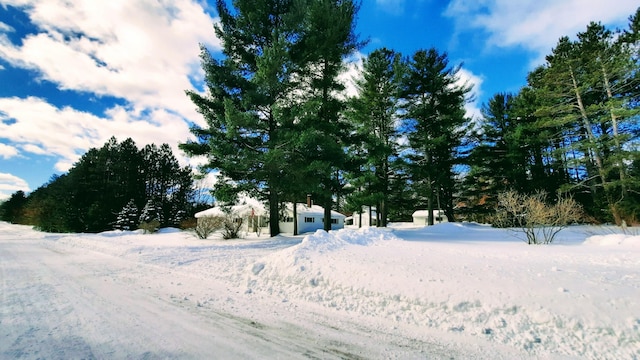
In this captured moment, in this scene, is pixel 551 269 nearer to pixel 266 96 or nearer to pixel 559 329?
pixel 559 329

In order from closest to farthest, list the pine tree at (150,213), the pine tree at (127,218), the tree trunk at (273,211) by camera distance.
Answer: the tree trunk at (273,211) → the pine tree at (127,218) → the pine tree at (150,213)

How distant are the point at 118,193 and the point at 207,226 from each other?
3436 centimetres

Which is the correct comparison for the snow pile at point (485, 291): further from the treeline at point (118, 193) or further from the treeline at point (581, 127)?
the treeline at point (118, 193)

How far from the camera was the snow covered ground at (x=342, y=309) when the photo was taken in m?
3.25

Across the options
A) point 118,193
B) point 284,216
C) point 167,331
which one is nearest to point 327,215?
point 284,216

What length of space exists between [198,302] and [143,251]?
26.4 feet

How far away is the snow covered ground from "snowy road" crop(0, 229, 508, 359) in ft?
0.08

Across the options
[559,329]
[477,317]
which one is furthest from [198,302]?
[559,329]

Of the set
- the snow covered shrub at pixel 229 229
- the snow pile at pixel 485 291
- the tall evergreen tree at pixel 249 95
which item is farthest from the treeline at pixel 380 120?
the snow pile at pixel 485 291

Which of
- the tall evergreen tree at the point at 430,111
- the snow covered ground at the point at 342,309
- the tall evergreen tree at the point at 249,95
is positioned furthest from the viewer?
the tall evergreen tree at the point at 430,111

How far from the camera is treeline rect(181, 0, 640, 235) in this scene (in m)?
12.6

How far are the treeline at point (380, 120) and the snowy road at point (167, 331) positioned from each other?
23.8 feet

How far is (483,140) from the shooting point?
81.2ft

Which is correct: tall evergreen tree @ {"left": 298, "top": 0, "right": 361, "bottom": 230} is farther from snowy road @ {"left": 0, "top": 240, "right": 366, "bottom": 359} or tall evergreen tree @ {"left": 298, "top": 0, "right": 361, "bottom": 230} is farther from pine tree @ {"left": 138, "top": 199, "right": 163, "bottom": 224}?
pine tree @ {"left": 138, "top": 199, "right": 163, "bottom": 224}
